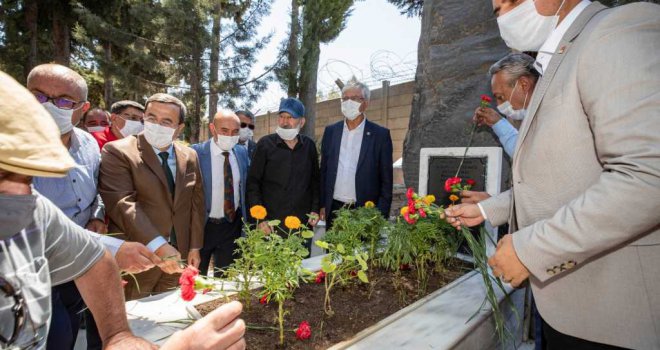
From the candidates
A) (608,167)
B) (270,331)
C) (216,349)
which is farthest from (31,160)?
(608,167)

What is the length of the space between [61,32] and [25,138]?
1490 centimetres

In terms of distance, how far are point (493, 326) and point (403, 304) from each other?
542 mm

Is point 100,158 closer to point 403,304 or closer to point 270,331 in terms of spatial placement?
point 270,331

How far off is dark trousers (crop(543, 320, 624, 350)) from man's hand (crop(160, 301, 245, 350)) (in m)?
1.11

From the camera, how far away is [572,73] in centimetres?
106

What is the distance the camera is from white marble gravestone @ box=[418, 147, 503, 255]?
312 cm

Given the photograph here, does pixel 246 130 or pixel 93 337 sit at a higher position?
pixel 246 130

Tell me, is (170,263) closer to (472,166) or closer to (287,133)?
(287,133)

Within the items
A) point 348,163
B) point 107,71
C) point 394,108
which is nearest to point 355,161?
point 348,163

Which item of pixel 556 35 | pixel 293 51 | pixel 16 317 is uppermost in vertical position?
pixel 293 51

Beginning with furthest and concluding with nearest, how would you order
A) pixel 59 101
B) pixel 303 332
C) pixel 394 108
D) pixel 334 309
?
pixel 394 108
pixel 59 101
pixel 334 309
pixel 303 332

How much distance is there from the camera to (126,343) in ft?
3.64

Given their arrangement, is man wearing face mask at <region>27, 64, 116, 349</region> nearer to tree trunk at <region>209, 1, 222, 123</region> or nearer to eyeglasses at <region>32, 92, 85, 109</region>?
eyeglasses at <region>32, 92, 85, 109</region>

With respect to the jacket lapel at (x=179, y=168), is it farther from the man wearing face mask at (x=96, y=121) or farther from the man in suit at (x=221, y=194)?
the man wearing face mask at (x=96, y=121)
